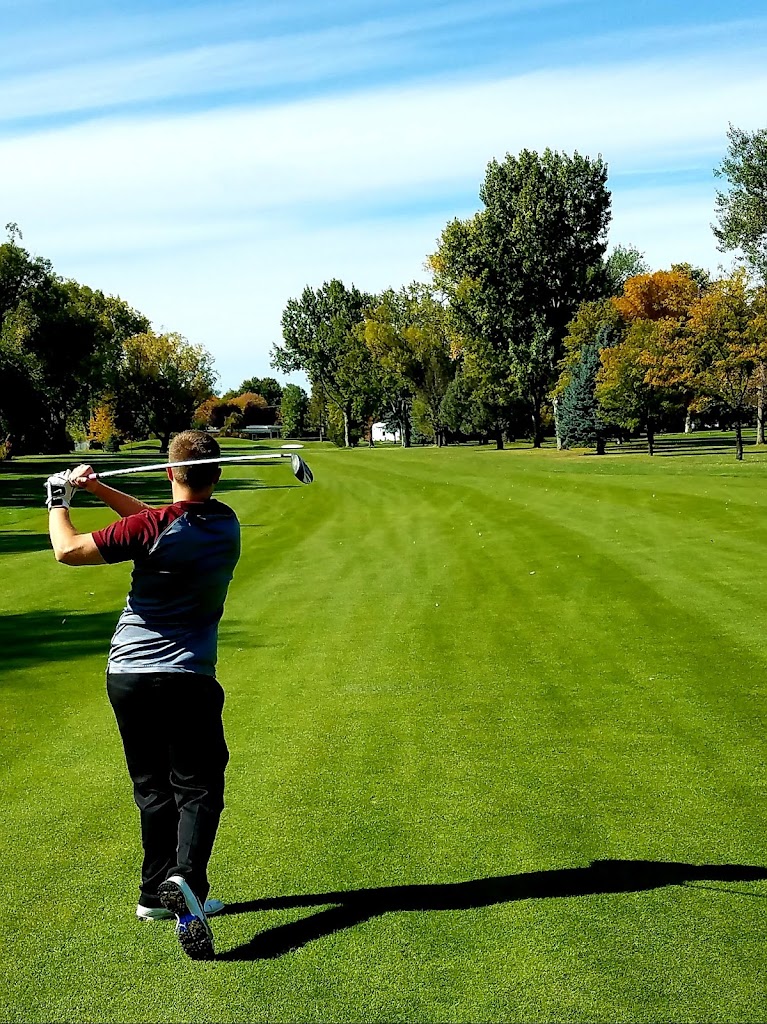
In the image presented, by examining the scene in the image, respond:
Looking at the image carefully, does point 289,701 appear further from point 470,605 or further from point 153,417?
point 153,417

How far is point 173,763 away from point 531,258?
74.0m

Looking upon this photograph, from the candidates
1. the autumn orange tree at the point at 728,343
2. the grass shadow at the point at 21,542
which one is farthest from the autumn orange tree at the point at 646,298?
the grass shadow at the point at 21,542

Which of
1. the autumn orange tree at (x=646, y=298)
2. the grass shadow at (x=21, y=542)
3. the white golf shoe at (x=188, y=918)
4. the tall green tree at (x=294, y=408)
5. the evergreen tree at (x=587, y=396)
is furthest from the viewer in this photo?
the tall green tree at (x=294, y=408)

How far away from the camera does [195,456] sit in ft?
17.1

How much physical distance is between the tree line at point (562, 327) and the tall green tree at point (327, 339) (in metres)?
4.99

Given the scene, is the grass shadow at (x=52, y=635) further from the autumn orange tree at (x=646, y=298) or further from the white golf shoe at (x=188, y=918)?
the autumn orange tree at (x=646, y=298)

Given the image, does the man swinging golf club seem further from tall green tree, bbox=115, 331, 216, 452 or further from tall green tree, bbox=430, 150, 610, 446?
tall green tree, bbox=115, 331, 216, 452

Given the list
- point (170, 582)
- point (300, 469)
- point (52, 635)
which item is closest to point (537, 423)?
point (52, 635)

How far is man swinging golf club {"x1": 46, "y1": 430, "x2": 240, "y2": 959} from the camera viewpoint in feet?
16.6

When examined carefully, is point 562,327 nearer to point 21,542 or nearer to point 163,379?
point 163,379

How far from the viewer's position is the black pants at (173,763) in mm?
5090

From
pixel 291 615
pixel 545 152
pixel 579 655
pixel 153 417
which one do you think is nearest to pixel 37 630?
pixel 291 615

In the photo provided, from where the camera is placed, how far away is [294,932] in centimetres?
503

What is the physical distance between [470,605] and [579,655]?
326 centimetres
